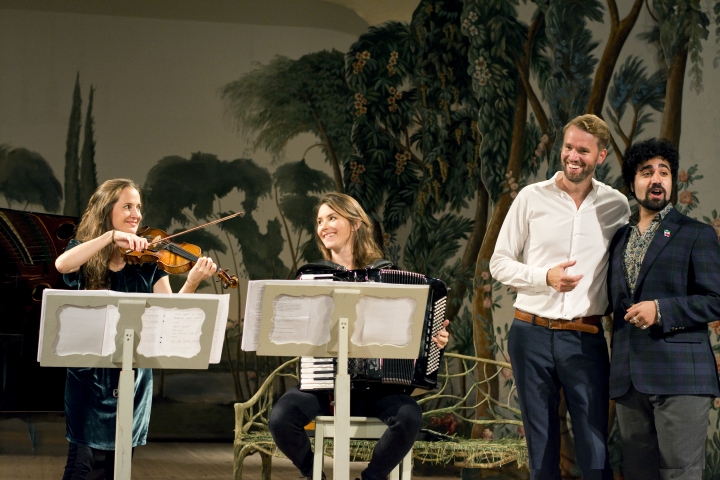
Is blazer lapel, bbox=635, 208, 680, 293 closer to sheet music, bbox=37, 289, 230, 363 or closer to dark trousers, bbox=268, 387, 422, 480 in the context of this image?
dark trousers, bbox=268, 387, 422, 480

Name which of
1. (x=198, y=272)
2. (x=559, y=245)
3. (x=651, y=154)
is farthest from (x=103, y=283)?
(x=651, y=154)

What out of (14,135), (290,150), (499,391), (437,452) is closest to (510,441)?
(437,452)

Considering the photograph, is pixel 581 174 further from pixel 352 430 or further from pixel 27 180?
pixel 27 180

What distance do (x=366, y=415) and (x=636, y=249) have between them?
4.27ft

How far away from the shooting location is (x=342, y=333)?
9.11 feet

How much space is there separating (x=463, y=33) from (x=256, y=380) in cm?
326

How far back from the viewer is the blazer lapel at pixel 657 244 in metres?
2.83

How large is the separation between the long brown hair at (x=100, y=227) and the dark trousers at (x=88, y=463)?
1.99ft

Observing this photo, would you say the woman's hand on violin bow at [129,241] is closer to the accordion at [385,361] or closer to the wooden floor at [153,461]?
the accordion at [385,361]

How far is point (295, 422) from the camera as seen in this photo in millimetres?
3336

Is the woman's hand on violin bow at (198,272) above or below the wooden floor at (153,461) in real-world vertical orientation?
above

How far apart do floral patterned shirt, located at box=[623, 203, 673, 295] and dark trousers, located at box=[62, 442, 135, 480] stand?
6.57 feet

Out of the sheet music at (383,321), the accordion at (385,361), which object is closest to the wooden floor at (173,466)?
the accordion at (385,361)

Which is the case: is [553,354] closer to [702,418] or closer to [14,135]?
[702,418]
